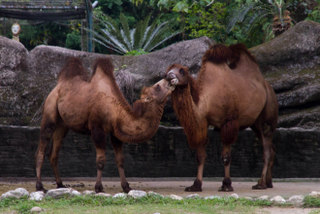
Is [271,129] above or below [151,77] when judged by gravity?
below

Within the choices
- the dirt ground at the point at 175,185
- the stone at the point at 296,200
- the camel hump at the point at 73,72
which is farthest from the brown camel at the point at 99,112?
the stone at the point at 296,200

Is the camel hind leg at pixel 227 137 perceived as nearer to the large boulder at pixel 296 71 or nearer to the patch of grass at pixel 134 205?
the patch of grass at pixel 134 205

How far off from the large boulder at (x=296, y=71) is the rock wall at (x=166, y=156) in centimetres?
148

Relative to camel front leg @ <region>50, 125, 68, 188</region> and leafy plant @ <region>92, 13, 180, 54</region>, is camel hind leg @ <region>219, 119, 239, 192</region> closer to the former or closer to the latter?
camel front leg @ <region>50, 125, 68, 188</region>

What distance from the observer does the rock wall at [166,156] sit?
10.3 meters

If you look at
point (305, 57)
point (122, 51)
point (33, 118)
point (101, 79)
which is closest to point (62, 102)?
point (101, 79)

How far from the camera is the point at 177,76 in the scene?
852 cm

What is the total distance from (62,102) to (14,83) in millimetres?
3723

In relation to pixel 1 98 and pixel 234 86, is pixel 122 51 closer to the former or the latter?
pixel 1 98

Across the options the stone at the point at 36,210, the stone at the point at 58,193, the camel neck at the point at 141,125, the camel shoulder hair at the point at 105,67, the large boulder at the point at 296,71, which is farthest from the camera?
the large boulder at the point at 296,71

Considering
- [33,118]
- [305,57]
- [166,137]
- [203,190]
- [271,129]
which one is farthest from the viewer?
[305,57]

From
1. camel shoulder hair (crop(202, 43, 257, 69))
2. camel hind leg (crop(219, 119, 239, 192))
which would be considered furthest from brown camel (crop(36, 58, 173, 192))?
camel shoulder hair (crop(202, 43, 257, 69))

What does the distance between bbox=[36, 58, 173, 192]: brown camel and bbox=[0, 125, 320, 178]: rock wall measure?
114 cm

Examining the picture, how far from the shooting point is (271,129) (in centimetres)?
968
